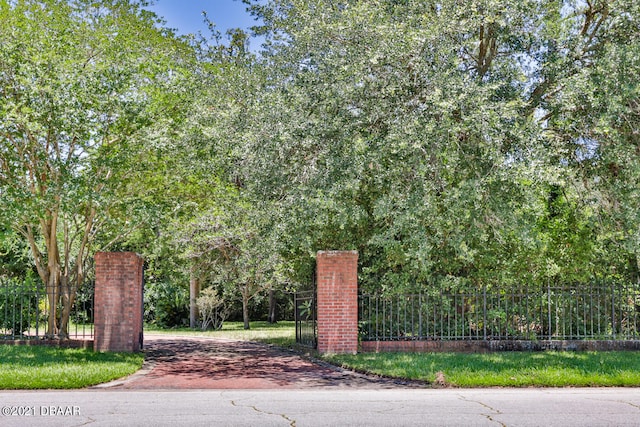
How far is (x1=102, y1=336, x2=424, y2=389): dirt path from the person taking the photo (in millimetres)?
11377

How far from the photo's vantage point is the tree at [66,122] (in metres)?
14.6

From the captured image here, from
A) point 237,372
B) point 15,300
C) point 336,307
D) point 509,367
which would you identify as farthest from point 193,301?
point 509,367

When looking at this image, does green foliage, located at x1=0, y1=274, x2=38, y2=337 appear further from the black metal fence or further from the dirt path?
the black metal fence

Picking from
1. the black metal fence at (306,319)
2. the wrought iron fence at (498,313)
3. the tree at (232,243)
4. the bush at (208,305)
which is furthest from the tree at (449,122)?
the bush at (208,305)

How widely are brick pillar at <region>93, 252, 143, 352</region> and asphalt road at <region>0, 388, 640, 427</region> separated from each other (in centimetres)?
493

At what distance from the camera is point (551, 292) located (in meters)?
16.1

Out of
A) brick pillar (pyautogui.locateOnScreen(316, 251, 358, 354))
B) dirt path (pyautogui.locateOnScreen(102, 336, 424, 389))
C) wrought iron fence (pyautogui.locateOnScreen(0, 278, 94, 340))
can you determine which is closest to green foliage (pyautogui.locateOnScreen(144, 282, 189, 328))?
wrought iron fence (pyautogui.locateOnScreen(0, 278, 94, 340))

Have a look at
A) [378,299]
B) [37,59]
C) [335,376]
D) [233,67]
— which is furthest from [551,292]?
[233,67]

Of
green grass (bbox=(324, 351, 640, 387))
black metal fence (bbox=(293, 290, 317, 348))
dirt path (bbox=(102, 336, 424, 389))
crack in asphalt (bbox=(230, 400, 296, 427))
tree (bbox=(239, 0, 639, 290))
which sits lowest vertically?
dirt path (bbox=(102, 336, 424, 389))

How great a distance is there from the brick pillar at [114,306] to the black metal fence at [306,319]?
4172 mm

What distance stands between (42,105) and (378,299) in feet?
28.7

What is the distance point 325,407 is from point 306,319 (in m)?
8.90

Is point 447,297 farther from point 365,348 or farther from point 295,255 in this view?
point 295,255

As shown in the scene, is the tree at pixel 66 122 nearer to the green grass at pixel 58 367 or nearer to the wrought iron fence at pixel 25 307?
the wrought iron fence at pixel 25 307
